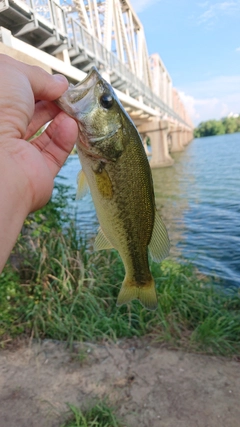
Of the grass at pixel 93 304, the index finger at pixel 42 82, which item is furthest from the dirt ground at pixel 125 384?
the index finger at pixel 42 82

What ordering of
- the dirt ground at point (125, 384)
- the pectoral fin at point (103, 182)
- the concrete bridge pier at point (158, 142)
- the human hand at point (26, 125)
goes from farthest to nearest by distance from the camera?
the concrete bridge pier at point (158, 142), the dirt ground at point (125, 384), the pectoral fin at point (103, 182), the human hand at point (26, 125)

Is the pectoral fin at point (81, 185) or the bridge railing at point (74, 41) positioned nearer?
the pectoral fin at point (81, 185)

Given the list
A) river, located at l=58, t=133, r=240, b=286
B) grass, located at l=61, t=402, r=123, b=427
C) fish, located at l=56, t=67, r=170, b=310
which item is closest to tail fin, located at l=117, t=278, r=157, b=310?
fish, located at l=56, t=67, r=170, b=310

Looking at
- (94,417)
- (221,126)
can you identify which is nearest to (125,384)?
(94,417)

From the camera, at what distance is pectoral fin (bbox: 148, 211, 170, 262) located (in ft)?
7.87

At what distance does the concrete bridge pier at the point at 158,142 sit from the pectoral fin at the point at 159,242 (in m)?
32.0

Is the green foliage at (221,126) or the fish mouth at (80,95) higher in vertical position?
the green foliage at (221,126)

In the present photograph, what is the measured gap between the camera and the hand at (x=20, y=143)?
1.90m

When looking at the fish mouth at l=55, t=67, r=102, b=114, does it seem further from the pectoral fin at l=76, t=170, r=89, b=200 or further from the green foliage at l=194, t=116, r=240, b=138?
the green foliage at l=194, t=116, r=240, b=138

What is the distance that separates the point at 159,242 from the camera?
7.95 ft

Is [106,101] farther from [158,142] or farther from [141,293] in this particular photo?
[158,142]

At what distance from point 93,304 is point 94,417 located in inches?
70.2

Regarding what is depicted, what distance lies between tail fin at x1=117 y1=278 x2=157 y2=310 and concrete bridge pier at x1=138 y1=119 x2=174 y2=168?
31.9 meters

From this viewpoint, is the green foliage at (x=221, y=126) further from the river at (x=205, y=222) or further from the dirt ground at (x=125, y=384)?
the dirt ground at (x=125, y=384)
